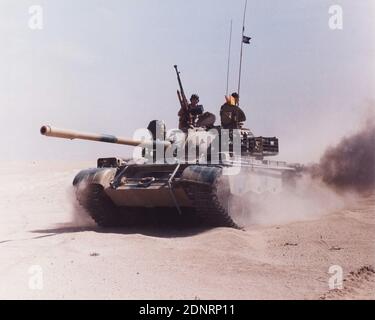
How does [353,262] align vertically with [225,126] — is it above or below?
below

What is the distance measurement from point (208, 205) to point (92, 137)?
261cm

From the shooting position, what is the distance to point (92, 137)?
368 inches

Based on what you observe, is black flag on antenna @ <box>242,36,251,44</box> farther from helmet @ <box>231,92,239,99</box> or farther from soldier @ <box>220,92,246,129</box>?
soldier @ <box>220,92,246,129</box>

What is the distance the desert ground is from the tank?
0.62 m

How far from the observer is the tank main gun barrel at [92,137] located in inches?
315

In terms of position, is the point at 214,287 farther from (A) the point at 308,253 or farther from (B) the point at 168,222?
(B) the point at 168,222

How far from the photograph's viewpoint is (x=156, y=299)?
17.2 feet

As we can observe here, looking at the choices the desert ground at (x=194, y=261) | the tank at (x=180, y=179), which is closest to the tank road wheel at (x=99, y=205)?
the tank at (x=180, y=179)

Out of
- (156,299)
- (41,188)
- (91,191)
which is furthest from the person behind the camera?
(41,188)

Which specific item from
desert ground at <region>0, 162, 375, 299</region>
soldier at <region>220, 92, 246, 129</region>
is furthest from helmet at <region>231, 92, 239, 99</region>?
desert ground at <region>0, 162, 375, 299</region>

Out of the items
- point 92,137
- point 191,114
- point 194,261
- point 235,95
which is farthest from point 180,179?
point 235,95

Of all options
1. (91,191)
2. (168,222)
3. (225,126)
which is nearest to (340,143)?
(225,126)

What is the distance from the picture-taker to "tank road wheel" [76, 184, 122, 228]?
441 inches

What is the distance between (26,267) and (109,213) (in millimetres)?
4831
